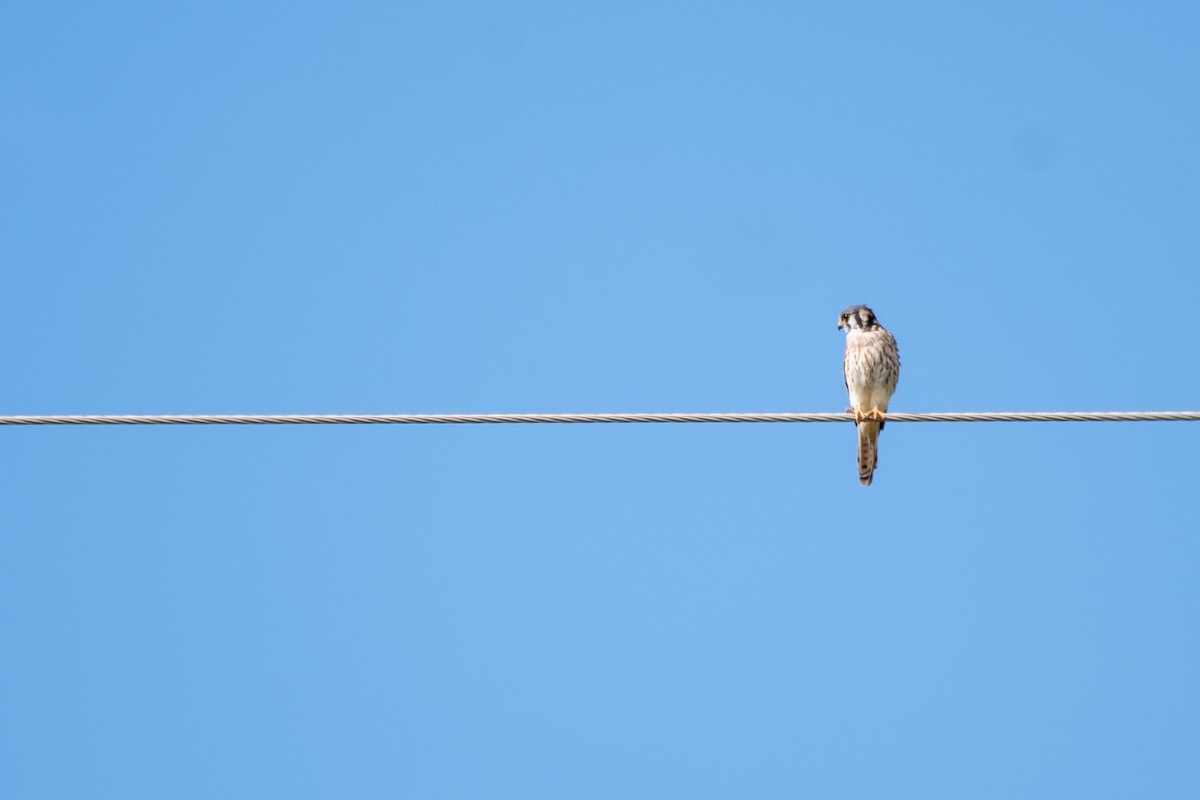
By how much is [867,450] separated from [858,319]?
110 cm

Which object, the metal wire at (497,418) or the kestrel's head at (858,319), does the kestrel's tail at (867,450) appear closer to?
the kestrel's head at (858,319)

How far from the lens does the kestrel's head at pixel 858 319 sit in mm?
12195

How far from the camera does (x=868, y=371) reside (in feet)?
39.0

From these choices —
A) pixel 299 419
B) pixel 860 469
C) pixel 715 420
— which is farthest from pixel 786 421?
pixel 860 469

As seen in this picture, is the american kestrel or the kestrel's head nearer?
the american kestrel

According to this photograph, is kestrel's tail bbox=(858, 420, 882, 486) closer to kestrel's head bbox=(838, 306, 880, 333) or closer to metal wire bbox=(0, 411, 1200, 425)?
kestrel's head bbox=(838, 306, 880, 333)

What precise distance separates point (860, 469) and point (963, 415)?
425 centimetres

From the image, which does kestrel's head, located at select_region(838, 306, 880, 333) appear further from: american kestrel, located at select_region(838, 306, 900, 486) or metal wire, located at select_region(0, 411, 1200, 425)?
metal wire, located at select_region(0, 411, 1200, 425)

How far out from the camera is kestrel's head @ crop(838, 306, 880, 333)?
12195 millimetres

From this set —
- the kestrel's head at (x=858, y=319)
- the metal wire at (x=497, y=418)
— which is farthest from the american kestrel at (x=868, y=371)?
the metal wire at (x=497, y=418)

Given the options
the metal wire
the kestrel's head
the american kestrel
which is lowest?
the metal wire

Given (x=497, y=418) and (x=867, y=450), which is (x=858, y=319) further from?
(x=497, y=418)

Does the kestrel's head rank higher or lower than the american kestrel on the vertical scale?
higher


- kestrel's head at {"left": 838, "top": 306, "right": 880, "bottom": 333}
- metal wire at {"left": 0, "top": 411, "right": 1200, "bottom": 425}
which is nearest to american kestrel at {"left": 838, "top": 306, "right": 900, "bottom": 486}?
kestrel's head at {"left": 838, "top": 306, "right": 880, "bottom": 333}
